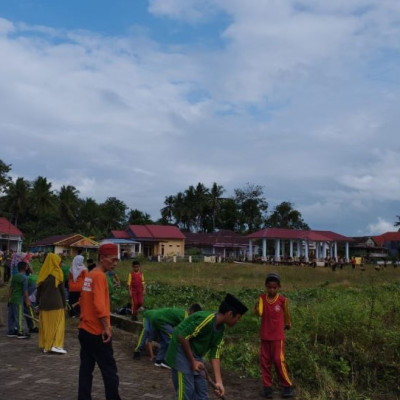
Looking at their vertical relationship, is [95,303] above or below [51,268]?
below

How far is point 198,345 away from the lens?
15.2 ft

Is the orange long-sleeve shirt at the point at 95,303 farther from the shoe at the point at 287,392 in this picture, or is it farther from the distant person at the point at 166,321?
the shoe at the point at 287,392

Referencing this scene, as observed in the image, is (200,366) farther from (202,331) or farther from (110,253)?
(110,253)

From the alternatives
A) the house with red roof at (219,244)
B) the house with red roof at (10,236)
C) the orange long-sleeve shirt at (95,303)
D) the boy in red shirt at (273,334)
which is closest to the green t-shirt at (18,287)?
the orange long-sleeve shirt at (95,303)

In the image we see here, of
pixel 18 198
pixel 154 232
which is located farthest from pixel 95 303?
pixel 18 198

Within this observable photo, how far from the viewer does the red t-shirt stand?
6.72 meters

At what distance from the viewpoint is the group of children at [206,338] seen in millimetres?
4469

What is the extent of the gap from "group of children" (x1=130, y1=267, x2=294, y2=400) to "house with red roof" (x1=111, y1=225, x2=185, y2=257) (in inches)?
2223

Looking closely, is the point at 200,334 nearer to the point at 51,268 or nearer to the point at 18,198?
the point at 51,268

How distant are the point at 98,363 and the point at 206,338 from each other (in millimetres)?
1650

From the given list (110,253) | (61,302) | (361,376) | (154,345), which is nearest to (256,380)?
(361,376)

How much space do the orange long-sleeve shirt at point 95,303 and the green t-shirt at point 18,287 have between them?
4.82 metres

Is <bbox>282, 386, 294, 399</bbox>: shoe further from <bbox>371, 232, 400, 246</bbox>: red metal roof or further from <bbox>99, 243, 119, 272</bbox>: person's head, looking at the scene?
<bbox>371, 232, 400, 246</bbox>: red metal roof

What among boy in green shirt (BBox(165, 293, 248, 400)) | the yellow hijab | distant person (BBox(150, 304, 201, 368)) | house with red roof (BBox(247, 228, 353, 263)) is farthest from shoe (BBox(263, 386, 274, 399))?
house with red roof (BBox(247, 228, 353, 263))
